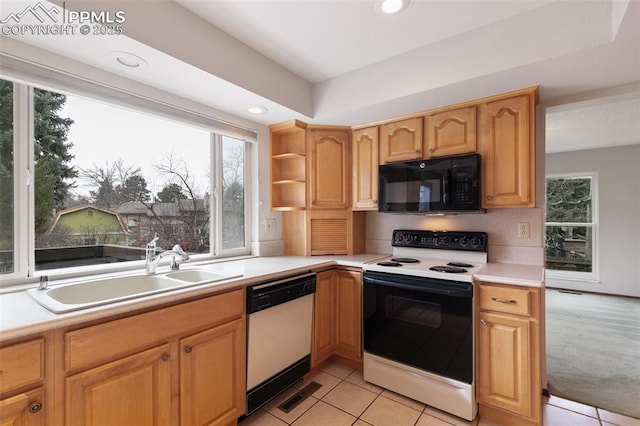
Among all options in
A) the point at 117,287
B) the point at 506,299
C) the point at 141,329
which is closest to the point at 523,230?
the point at 506,299

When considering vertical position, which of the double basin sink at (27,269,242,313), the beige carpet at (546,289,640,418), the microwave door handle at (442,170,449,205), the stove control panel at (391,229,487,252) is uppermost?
the microwave door handle at (442,170,449,205)

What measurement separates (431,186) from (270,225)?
1.51m

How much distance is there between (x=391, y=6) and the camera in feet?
5.14

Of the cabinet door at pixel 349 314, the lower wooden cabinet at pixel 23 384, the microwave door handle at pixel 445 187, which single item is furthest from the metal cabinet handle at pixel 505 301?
the lower wooden cabinet at pixel 23 384

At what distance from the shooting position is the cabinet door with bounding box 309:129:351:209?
273cm

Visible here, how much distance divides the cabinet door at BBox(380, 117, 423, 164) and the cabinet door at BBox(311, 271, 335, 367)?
114 cm

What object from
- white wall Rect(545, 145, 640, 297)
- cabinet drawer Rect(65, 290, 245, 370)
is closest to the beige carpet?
white wall Rect(545, 145, 640, 297)

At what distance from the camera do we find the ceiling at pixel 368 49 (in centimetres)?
Answer: 146

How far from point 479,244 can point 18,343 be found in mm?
2632

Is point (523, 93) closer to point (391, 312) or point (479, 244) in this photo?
point (479, 244)

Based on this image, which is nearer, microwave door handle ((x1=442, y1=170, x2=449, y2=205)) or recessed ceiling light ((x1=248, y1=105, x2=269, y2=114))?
microwave door handle ((x1=442, y1=170, x2=449, y2=205))

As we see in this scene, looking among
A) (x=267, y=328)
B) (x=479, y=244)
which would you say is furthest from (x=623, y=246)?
(x=267, y=328)

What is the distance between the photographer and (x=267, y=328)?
1.87m

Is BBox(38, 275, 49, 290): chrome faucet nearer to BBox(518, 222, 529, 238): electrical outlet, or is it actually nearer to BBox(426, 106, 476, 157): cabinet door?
BBox(426, 106, 476, 157): cabinet door
